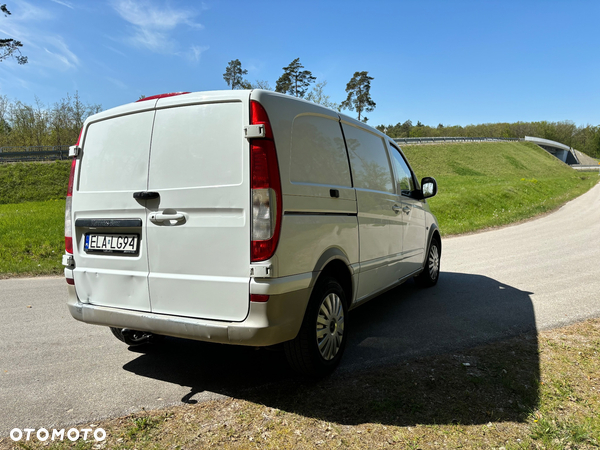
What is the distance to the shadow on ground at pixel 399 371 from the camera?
9.84 ft

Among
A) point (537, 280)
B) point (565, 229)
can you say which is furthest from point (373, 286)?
point (565, 229)

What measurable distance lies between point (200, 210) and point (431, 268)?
4541mm

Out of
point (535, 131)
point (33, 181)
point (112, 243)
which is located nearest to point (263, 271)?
point (112, 243)

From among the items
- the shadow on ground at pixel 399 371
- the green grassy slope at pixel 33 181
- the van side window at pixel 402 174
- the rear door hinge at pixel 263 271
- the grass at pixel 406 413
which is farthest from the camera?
the green grassy slope at pixel 33 181

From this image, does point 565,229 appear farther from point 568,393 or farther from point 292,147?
point 292,147

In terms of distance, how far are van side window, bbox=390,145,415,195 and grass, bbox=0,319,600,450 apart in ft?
7.57

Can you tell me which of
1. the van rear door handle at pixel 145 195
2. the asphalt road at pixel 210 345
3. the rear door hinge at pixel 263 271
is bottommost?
the asphalt road at pixel 210 345

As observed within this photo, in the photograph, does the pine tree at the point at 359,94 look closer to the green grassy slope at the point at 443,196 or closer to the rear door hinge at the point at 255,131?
the green grassy slope at the point at 443,196

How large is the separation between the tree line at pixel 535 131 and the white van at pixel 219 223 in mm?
83355

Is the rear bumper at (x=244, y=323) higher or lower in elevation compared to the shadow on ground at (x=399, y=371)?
higher

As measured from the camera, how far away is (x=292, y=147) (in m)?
3.16

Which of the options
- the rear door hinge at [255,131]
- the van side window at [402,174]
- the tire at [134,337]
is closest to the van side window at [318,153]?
the rear door hinge at [255,131]

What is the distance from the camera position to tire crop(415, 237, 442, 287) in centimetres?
648

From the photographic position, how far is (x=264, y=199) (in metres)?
2.87
